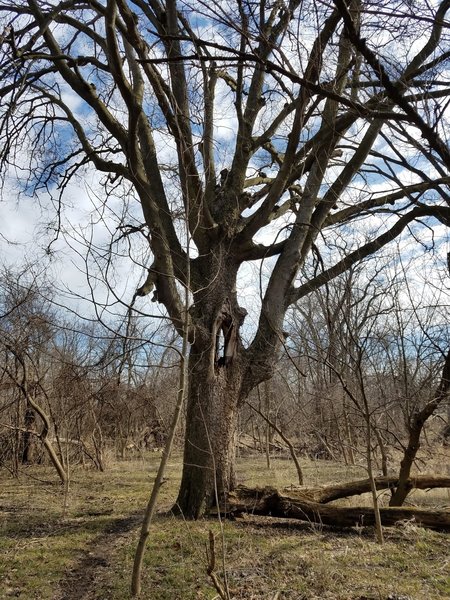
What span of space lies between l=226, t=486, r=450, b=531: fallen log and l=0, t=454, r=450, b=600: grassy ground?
12 centimetres

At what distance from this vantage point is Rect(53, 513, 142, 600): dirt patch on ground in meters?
3.83

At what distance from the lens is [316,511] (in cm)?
577

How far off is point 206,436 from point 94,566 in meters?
1.93

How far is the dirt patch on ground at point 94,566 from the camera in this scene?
3.83 meters

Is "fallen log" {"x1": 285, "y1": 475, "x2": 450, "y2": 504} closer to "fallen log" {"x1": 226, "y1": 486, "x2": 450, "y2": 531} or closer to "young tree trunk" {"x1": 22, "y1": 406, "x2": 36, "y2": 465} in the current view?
"fallen log" {"x1": 226, "y1": 486, "x2": 450, "y2": 531}

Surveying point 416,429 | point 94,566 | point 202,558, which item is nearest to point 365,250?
point 416,429

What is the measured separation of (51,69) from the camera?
275 inches

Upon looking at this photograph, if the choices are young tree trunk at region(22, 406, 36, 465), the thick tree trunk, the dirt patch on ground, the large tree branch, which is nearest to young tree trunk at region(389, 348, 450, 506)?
the large tree branch

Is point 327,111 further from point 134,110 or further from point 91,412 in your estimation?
point 91,412

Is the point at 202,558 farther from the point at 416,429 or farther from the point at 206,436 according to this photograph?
the point at 416,429

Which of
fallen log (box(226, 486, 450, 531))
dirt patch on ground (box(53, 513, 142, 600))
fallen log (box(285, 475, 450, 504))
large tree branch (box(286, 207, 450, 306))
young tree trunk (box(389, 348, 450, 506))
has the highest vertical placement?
large tree branch (box(286, 207, 450, 306))

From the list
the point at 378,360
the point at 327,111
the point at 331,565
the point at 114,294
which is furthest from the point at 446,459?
the point at 114,294

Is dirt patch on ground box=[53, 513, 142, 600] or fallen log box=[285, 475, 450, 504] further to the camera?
fallen log box=[285, 475, 450, 504]

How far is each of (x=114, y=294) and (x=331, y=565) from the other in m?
2.99
